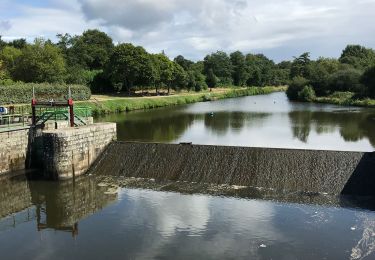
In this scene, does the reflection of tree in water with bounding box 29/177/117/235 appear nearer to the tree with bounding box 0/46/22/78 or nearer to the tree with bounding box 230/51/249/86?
the tree with bounding box 0/46/22/78

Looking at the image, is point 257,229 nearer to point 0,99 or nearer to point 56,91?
point 0,99

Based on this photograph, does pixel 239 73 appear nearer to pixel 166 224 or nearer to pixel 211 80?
pixel 211 80

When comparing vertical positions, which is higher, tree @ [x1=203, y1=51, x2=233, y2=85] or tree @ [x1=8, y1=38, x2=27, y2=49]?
tree @ [x1=8, y1=38, x2=27, y2=49]

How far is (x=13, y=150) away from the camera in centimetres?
2381

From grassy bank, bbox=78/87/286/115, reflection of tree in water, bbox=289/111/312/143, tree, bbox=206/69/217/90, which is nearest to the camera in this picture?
reflection of tree in water, bbox=289/111/312/143

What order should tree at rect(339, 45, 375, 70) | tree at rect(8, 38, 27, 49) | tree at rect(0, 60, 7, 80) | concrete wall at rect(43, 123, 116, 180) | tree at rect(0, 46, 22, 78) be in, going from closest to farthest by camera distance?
concrete wall at rect(43, 123, 116, 180) < tree at rect(0, 60, 7, 80) < tree at rect(0, 46, 22, 78) < tree at rect(8, 38, 27, 49) < tree at rect(339, 45, 375, 70)

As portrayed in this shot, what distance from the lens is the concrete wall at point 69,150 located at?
73.2ft

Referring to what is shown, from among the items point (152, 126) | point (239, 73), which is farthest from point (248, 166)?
point (239, 73)

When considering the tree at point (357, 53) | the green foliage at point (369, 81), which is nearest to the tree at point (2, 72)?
the green foliage at point (369, 81)

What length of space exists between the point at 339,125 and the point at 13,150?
105ft

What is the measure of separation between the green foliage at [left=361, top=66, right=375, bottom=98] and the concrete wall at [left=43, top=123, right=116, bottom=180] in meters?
61.8

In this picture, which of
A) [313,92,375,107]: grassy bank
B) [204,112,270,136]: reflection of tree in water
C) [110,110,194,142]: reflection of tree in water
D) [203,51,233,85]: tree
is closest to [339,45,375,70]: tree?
[203,51,233,85]: tree

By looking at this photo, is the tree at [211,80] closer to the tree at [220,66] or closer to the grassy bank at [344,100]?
the tree at [220,66]

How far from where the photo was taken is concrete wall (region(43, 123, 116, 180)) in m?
22.3
